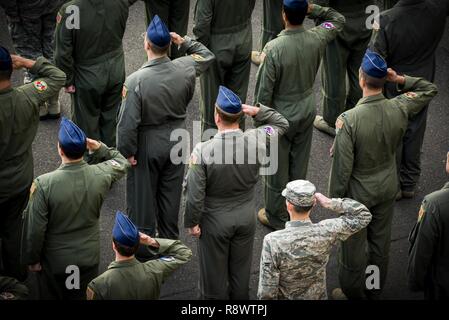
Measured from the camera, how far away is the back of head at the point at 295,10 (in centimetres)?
836

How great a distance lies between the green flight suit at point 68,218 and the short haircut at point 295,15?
2.00m

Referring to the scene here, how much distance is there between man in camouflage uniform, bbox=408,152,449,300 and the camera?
7.11 m

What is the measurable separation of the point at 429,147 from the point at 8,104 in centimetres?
469

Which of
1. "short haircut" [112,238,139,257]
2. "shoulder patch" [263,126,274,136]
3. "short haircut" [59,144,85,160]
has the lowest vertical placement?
"short haircut" [112,238,139,257]

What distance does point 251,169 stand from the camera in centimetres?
757

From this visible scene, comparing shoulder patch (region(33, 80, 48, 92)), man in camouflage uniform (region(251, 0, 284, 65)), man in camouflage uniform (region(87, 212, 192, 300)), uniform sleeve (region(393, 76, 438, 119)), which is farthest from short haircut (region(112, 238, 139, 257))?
man in camouflage uniform (region(251, 0, 284, 65))

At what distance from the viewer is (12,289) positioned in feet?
26.5

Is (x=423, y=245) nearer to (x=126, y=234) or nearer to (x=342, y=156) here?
(x=342, y=156)

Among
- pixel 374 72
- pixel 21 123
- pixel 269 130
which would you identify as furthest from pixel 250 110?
pixel 21 123

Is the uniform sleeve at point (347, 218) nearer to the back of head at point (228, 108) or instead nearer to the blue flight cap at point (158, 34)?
the back of head at point (228, 108)

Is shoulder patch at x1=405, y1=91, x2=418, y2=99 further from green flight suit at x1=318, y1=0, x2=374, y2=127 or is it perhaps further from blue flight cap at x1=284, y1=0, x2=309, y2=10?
A: green flight suit at x1=318, y1=0, x2=374, y2=127

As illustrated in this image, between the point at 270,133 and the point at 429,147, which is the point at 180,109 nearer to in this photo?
the point at 270,133

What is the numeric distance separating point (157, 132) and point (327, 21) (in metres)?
1.94

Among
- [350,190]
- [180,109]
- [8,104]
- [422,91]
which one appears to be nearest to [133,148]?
[180,109]
